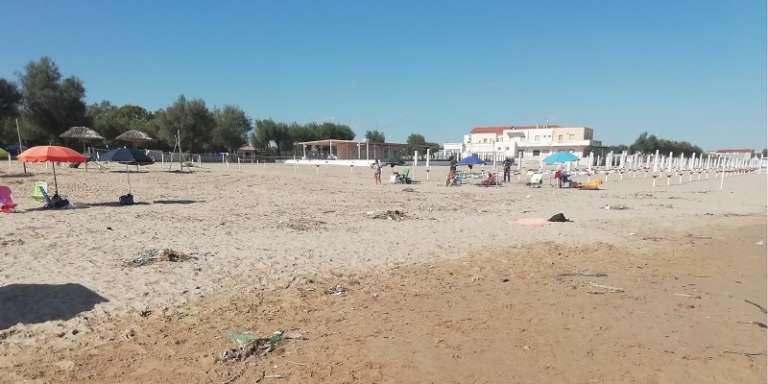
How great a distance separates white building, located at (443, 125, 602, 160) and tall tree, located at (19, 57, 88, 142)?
47718mm

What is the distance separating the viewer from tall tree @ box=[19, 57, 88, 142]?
36531mm

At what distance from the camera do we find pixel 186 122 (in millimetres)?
44500

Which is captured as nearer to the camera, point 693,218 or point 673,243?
point 673,243

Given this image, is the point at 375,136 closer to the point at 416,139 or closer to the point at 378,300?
the point at 416,139

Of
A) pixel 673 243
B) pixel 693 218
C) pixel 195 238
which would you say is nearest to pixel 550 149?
pixel 693 218

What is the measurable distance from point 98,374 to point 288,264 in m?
3.49

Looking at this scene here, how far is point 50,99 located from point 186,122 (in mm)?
11139

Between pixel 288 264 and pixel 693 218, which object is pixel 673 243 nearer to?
pixel 693 218

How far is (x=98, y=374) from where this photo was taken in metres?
3.56

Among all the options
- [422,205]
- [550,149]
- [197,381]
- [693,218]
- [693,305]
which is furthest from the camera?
[550,149]

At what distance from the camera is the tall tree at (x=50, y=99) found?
36.5 metres

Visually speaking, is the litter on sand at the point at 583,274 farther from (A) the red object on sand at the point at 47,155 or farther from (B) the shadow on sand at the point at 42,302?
(A) the red object on sand at the point at 47,155

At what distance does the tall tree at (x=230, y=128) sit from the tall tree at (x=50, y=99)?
65.6 ft

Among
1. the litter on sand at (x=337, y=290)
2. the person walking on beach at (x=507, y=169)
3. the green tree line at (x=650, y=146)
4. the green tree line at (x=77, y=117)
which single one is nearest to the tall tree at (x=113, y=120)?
the green tree line at (x=77, y=117)
